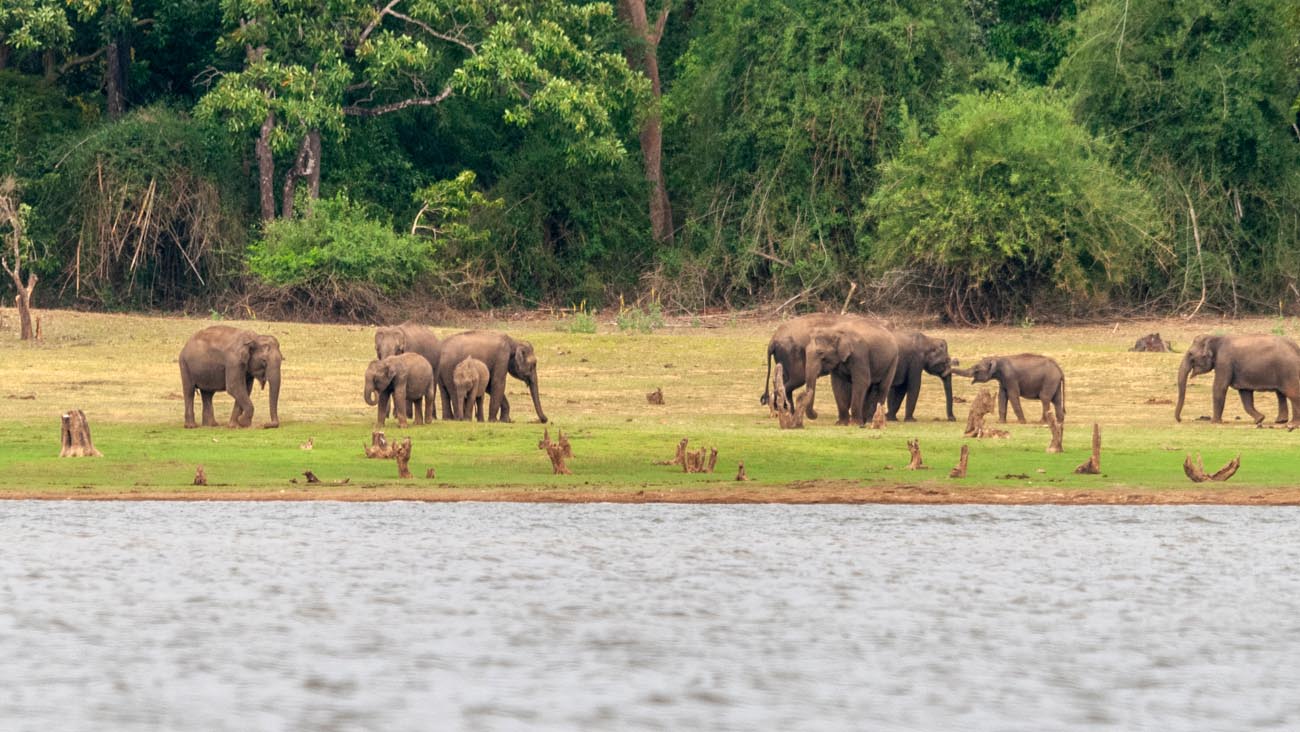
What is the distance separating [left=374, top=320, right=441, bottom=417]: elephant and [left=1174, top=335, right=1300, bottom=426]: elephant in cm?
1012

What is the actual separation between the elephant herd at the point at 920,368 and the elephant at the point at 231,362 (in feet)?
22.0

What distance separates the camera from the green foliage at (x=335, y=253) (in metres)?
45.6

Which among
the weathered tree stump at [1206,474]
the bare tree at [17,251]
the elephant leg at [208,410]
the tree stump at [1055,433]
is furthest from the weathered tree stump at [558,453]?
the bare tree at [17,251]

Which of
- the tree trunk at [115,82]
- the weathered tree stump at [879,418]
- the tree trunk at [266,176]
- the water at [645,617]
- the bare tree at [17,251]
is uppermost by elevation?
the tree trunk at [115,82]

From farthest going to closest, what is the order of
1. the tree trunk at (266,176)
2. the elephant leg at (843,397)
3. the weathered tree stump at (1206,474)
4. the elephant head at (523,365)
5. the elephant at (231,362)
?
the tree trunk at (266,176)
the elephant head at (523,365)
the elephant leg at (843,397)
the elephant at (231,362)
the weathered tree stump at (1206,474)

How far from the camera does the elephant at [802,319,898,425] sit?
28062 millimetres

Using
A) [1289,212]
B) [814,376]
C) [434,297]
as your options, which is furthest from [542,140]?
[814,376]

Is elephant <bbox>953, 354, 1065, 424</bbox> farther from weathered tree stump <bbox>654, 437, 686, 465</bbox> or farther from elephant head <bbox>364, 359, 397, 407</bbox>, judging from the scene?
elephant head <bbox>364, 359, 397, 407</bbox>

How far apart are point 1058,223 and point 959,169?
2.52 meters

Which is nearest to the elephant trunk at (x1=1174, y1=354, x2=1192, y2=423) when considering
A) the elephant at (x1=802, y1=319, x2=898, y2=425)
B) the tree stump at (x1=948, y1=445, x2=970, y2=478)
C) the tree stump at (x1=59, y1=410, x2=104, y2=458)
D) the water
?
the elephant at (x1=802, y1=319, x2=898, y2=425)

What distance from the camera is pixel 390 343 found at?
28.8 metres

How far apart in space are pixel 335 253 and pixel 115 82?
9.10 meters

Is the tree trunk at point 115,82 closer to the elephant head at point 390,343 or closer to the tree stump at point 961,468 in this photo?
the elephant head at point 390,343

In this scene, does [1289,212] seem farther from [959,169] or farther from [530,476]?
[530,476]
